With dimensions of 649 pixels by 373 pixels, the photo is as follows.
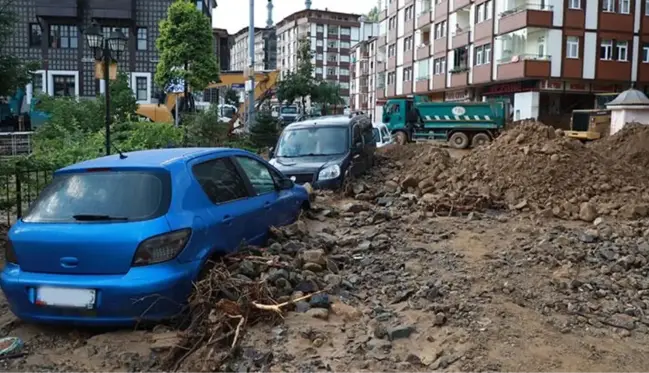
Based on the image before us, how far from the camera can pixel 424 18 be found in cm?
5800

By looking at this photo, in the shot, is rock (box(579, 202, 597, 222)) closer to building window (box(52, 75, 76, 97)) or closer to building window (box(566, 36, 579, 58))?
building window (box(566, 36, 579, 58))

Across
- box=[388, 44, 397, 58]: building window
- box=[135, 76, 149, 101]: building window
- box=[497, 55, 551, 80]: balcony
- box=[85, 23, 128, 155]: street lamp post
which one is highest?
box=[388, 44, 397, 58]: building window

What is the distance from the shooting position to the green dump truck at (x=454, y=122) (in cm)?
2811

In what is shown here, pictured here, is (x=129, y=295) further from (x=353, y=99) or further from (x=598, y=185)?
(x=353, y=99)

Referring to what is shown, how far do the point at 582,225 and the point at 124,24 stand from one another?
40.3 m

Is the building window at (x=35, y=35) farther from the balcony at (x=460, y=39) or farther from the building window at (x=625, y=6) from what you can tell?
the building window at (x=625, y=6)

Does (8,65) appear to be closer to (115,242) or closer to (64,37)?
(115,242)

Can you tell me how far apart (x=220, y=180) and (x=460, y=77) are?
4532cm

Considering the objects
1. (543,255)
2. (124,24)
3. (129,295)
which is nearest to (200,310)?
(129,295)

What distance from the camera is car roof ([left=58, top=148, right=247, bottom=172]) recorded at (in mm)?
5258

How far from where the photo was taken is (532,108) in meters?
39.5

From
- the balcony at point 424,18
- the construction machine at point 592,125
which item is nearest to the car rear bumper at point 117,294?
Answer: the construction machine at point 592,125

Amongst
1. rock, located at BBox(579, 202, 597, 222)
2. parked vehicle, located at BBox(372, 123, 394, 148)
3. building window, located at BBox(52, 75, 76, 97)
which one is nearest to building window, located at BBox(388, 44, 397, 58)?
building window, located at BBox(52, 75, 76, 97)

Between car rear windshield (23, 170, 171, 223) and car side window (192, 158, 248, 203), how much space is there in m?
0.47
